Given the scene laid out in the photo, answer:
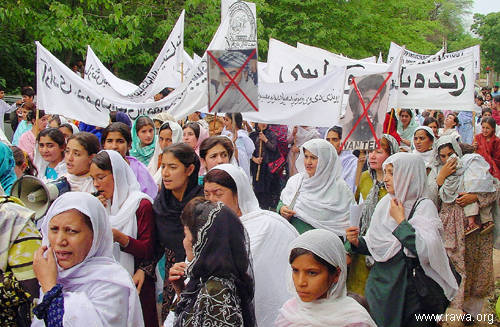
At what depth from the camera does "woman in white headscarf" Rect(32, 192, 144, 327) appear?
245cm

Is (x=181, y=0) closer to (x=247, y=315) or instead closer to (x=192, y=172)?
(x=192, y=172)

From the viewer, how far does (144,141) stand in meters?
6.31

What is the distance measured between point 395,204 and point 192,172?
52.7 inches

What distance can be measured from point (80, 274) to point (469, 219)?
4.02 m

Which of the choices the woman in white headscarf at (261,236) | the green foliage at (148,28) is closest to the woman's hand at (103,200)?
the woman in white headscarf at (261,236)

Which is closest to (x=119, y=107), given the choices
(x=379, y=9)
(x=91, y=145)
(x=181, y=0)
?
(x=91, y=145)

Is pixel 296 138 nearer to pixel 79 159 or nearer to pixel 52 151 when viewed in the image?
pixel 52 151

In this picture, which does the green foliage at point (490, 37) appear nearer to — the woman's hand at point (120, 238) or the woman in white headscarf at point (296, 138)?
the woman in white headscarf at point (296, 138)

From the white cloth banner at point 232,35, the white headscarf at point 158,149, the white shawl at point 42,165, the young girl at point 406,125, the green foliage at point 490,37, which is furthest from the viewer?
the green foliage at point 490,37

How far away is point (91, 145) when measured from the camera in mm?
4270

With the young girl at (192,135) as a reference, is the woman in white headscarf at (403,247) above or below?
below

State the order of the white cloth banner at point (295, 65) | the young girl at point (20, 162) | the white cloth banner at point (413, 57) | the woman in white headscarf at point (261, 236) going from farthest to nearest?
the white cloth banner at point (413, 57)
the white cloth banner at point (295, 65)
the young girl at point (20, 162)
the woman in white headscarf at point (261, 236)

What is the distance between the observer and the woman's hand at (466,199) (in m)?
5.48

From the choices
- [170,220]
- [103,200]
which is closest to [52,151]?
[103,200]
